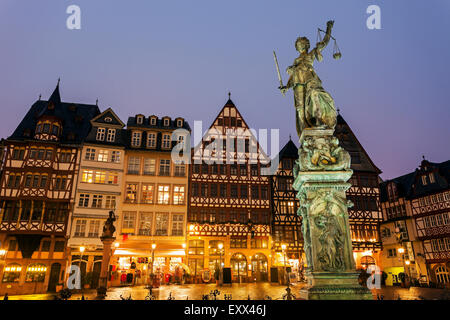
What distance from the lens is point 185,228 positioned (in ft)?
102

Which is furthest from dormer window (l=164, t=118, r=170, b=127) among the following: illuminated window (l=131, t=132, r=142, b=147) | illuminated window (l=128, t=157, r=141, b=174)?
illuminated window (l=128, t=157, r=141, b=174)

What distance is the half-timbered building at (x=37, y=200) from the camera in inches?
1056

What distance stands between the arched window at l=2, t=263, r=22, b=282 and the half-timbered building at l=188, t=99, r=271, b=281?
15.0 metres

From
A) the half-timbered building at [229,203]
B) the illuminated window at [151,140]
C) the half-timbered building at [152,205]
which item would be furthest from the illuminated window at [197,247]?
the illuminated window at [151,140]

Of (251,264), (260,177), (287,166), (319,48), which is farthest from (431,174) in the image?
(319,48)

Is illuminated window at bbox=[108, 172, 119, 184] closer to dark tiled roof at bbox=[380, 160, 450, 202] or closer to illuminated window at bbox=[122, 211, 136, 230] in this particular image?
illuminated window at bbox=[122, 211, 136, 230]

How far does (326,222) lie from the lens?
5.98 metres

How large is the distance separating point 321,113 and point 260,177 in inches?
1089

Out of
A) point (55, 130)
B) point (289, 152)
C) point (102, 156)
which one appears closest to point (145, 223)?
point (102, 156)

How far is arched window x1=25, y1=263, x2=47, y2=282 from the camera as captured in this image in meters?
26.8

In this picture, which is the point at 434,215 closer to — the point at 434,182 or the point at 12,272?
the point at 434,182
